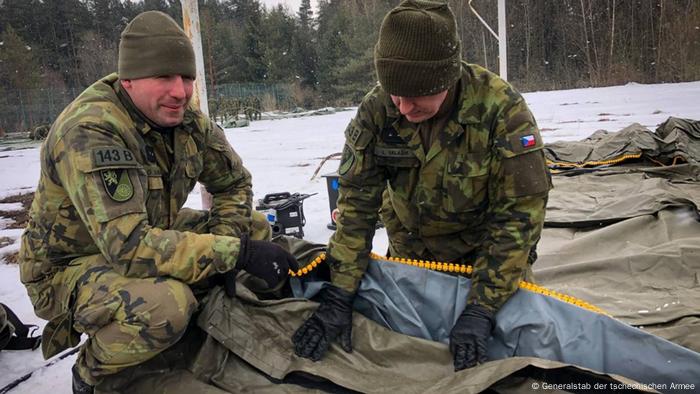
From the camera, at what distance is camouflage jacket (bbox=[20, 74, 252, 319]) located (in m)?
1.72

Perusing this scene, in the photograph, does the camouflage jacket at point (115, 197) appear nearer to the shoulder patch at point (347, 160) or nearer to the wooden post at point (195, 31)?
the shoulder patch at point (347, 160)

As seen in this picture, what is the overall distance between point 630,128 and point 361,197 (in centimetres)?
375

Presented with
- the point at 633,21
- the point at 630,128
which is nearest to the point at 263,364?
the point at 630,128

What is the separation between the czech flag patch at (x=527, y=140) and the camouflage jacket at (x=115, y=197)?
3.69ft

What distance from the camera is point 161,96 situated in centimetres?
197

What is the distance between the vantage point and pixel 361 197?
2.12 metres

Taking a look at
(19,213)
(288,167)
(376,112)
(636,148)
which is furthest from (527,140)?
(288,167)

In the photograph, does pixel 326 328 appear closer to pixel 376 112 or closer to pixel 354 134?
pixel 354 134

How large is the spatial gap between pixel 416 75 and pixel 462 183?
0.54 metres

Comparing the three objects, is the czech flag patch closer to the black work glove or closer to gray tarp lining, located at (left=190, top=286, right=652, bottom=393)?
gray tarp lining, located at (left=190, top=286, right=652, bottom=393)

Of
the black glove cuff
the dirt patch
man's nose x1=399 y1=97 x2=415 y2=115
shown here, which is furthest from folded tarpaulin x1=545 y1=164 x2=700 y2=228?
the dirt patch

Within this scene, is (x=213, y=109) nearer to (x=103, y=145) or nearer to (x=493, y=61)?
(x=493, y=61)

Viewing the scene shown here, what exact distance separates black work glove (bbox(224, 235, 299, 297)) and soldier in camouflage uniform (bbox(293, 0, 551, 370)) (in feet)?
0.70

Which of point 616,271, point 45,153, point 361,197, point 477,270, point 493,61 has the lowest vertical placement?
point 616,271
